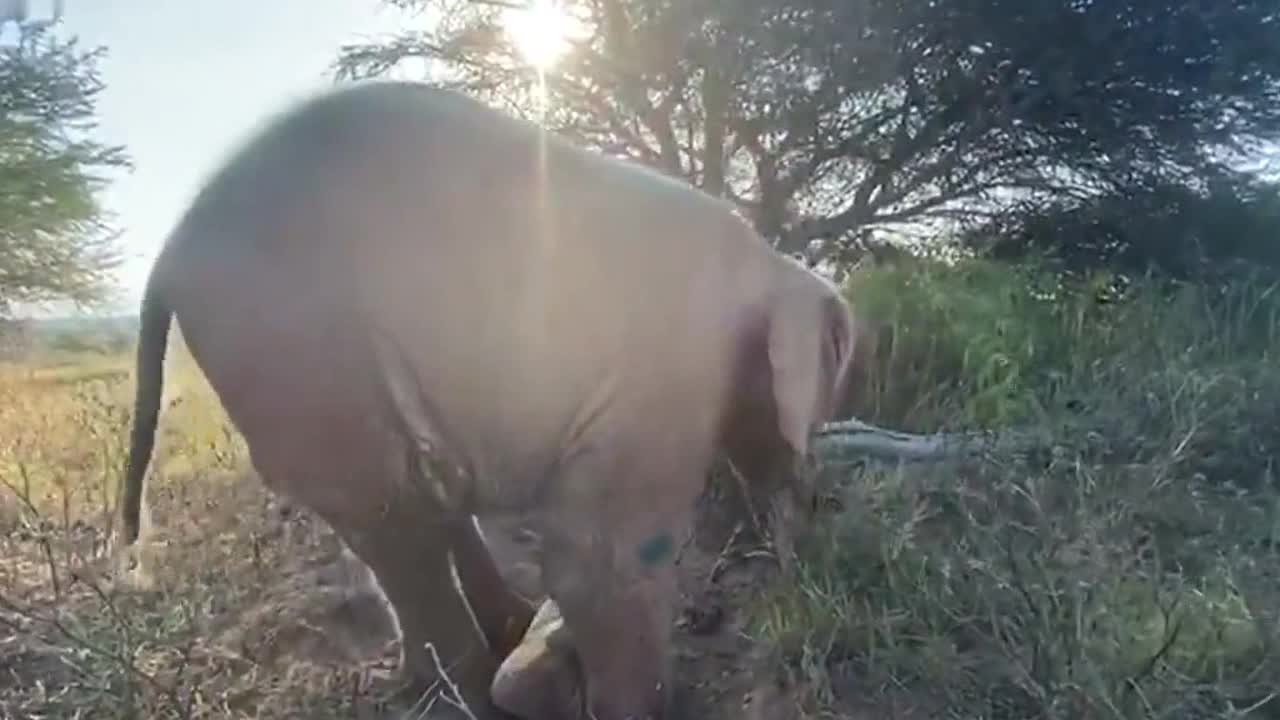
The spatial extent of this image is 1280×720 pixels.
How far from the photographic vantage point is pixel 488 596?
139 inches

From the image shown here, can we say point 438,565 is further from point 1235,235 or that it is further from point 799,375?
point 1235,235

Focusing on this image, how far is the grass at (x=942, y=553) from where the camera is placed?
9.12ft

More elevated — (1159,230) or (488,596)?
(1159,230)

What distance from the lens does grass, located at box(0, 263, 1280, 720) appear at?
9.12ft

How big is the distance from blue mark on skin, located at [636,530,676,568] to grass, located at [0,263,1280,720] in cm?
42

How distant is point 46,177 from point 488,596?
778 centimetres

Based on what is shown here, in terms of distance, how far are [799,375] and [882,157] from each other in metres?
4.99

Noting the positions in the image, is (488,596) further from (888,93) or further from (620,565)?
(888,93)

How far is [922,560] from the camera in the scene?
331 centimetres

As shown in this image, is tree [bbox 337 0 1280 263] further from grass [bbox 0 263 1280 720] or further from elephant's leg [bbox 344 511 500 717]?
elephant's leg [bbox 344 511 500 717]

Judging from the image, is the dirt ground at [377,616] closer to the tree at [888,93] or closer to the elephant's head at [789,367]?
the elephant's head at [789,367]

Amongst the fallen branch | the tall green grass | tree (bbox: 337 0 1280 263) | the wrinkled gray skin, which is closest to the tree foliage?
tree (bbox: 337 0 1280 263)

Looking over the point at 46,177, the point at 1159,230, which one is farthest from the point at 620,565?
the point at 46,177

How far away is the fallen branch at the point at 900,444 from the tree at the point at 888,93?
281 centimetres
